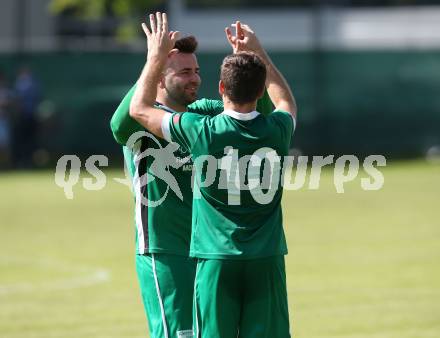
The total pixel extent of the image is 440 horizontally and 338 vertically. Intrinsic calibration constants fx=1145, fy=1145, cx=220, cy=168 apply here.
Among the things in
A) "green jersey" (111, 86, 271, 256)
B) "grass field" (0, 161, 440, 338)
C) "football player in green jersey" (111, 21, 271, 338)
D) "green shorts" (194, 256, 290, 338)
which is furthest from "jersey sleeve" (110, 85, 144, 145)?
"grass field" (0, 161, 440, 338)

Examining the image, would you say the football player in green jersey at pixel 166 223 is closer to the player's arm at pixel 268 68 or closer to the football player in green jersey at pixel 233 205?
the player's arm at pixel 268 68

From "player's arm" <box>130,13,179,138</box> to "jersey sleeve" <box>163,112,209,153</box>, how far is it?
54 mm

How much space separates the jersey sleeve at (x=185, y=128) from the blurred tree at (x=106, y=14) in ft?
98.7

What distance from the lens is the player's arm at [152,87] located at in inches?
238

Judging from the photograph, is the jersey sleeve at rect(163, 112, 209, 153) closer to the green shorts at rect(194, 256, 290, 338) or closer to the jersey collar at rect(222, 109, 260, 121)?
the jersey collar at rect(222, 109, 260, 121)

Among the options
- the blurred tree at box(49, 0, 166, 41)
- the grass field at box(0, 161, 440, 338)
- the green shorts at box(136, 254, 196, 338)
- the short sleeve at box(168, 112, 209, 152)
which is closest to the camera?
the short sleeve at box(168, 112, 209, 152)

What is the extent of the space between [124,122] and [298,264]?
305 inches

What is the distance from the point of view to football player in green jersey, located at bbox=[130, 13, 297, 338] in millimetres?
6016

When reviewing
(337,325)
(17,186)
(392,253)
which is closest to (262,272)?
(337,325)

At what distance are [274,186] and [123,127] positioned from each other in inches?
38.4

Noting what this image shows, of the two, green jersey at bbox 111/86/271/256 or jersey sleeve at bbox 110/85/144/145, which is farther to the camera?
green jersey at bbox 111/86/271/256

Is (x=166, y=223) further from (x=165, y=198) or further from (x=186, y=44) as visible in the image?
(x=186, y=44)

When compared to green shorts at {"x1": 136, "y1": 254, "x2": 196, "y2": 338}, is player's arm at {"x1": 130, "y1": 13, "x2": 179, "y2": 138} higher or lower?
higher

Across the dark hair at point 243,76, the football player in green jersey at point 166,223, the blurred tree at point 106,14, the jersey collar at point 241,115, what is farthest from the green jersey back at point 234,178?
the blurred tree at point 106,14
